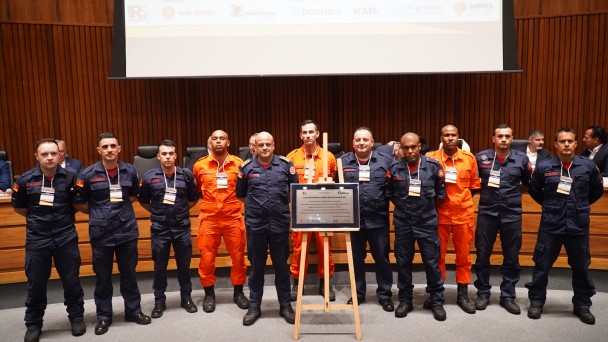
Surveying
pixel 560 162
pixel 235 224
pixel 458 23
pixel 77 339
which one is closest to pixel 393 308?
pixel 235 224

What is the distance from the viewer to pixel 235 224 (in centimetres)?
396

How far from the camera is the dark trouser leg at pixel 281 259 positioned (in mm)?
3666

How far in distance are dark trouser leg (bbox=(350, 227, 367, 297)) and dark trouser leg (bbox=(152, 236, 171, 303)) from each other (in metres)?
1.53

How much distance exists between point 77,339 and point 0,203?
1.61m

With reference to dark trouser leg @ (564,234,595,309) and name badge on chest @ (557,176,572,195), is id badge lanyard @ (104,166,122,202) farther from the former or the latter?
dark trouser leg @ (564,234,595,309)

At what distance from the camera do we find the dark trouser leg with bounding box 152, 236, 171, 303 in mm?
3785

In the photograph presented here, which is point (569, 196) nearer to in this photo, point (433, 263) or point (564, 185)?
point (564, 185)

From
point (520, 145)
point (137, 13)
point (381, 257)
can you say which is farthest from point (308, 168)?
point (137, 13)

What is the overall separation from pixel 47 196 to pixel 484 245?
11.0 feet

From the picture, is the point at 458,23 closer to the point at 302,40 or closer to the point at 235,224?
the point at 302,40

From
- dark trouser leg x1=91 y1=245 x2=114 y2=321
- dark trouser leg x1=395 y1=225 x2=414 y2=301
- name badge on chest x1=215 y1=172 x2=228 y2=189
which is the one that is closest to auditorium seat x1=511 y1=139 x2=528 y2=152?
dark trouser leg x1=395 y1=225 x2=414 y2=301

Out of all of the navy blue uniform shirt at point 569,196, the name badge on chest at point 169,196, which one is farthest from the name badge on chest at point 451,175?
the name badge on chest at point 169,196

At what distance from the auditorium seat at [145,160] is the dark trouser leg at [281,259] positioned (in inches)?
99.0

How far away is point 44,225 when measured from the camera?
11.0ft
